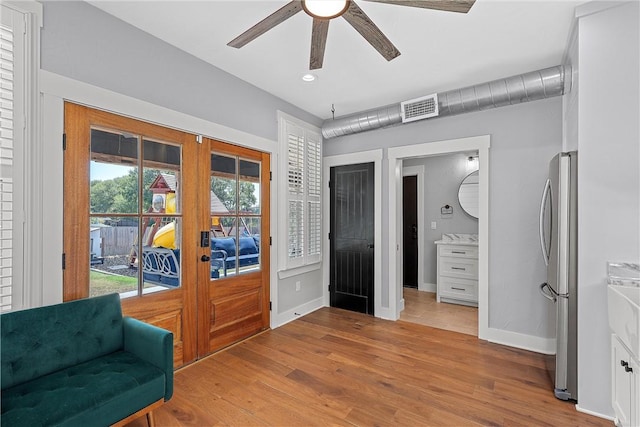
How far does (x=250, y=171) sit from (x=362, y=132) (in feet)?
5.22

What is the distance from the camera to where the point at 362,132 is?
13.3ft

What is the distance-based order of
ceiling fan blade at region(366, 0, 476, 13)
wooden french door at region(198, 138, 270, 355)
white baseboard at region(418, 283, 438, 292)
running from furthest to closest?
white baseboard at region(418, 283, 438, 292)
wooden french door at region(198, 138, 270, 355)
ceiling fan blade at region(366, 0, 476, 13)

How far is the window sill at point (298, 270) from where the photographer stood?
3.78 metres

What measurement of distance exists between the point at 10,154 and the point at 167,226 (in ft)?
3.50

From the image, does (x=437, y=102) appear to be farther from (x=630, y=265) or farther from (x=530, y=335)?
(x=530, y=335)

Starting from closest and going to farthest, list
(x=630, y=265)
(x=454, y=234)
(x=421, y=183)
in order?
(x=630, y=265)
(x=454, y=234)
(x=421, y=183)

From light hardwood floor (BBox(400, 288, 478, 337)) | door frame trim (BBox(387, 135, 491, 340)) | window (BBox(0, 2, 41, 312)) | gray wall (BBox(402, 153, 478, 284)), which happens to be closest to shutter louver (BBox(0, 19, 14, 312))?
window (BBox(0, 2, 41, 312))

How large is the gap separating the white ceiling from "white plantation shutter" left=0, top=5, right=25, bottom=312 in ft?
1.94

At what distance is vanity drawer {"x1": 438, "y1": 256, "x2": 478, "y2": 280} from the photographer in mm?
4512

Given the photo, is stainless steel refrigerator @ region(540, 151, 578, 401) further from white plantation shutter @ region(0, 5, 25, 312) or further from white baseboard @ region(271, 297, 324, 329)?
white plantation shutter @ region(0, 5, 25, 312)

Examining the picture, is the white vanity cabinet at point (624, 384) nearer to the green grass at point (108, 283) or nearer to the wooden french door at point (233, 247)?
the wooden french door at point (233, 247)

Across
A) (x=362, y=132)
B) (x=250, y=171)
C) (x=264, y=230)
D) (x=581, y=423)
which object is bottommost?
(x=581, y=423)

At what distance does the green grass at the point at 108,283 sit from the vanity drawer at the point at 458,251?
410cm

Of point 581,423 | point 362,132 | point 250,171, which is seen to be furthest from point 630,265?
point 250,171
